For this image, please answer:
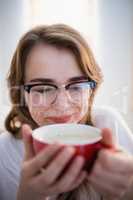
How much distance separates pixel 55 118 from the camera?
2.44 ft

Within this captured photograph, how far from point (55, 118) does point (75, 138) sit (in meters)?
0.27

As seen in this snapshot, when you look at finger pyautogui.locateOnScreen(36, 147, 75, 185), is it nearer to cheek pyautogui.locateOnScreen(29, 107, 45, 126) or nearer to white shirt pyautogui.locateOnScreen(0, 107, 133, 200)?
cheek pyautogui.locateOnScreen(29, 107, 45, 126)

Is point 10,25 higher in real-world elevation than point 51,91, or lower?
higher

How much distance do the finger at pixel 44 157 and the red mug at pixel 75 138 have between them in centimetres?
1

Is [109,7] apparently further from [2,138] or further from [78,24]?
[2,138]

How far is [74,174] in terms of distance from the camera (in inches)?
15.6

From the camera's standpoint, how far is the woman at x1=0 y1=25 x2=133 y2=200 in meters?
0.41

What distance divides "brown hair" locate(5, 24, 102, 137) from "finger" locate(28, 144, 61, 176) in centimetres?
47

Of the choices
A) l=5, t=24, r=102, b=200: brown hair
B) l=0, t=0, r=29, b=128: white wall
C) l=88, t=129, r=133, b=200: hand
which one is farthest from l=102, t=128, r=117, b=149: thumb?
l=0, t=0, r=29, b=128: white wall

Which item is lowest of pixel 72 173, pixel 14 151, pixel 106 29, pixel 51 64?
pixel 14 151

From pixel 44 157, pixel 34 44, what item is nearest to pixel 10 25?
pixel 34 44

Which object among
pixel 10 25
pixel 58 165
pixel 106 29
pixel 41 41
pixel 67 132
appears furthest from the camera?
pixel 10 25

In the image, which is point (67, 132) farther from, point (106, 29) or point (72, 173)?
point (106, 29)

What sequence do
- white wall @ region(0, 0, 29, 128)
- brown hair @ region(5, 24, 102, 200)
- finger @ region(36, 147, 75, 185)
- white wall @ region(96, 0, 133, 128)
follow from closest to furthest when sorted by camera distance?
finger @ region(36, 147, 75, 185), brown hair @ region(5, 24, 102, 200), white wall @ region(96, 0, 133, 128), white wall @ region(0, 0, 29, 128)
